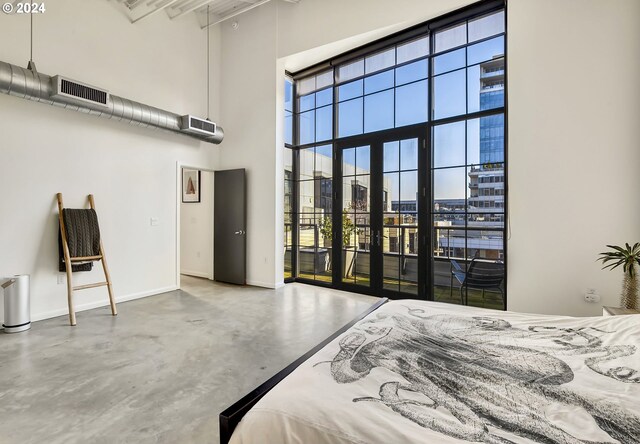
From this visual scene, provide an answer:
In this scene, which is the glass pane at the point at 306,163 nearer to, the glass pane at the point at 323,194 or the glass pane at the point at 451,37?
the glass pane at the point at 323,194

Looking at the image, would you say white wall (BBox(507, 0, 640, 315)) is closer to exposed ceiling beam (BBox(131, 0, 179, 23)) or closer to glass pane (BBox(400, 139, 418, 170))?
glass pane (BBox(400, 139, 418, 170))

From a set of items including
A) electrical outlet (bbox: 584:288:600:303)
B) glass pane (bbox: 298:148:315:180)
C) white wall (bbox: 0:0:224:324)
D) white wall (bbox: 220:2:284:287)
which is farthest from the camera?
glass pane (bbox: 298:148:315:180)

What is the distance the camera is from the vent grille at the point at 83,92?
3.47m

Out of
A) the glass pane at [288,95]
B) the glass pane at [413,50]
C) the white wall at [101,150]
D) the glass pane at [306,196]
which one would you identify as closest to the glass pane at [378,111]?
the glass pane at [413,50]

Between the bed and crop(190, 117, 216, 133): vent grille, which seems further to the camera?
crop(190, 117, 216, 133): vent grille

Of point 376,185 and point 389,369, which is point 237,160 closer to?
point 376,185

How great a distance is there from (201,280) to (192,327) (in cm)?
272

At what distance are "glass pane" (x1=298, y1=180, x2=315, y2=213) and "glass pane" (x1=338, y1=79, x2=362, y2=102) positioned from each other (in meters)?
1.55

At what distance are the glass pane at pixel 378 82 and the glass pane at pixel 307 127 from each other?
3.66 feet

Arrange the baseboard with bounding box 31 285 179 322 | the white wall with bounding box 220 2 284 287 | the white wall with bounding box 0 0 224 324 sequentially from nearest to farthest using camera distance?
the white wall with bounding box 0 0 224 324 < the baseboard with bounding box 31 285 179 322 < the white wall with bounding box 220 2 284 287

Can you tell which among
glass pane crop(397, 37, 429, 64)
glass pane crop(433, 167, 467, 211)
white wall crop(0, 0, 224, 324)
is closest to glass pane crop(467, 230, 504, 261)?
glass pane crop(433, 167, 467, 211)

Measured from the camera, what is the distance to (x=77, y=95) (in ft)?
11.7

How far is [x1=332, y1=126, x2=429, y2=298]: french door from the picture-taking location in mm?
4523

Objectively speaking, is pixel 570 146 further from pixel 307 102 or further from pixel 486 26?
pixel 307 102
